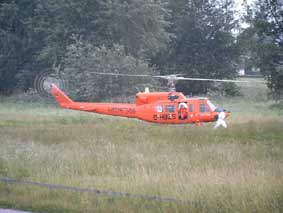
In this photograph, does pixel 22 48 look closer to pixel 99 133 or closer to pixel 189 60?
pixel 189 60

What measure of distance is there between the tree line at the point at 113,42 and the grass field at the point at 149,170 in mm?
25128

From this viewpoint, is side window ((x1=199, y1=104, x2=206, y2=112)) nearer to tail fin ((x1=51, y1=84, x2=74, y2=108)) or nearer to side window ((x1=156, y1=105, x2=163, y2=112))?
side window ((x1=156, y1=105, x2=163, y2=112))

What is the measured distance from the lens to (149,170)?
11133mm

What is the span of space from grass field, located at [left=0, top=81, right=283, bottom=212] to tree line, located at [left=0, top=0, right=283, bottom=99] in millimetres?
25128

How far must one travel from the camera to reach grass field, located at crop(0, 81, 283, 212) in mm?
8558

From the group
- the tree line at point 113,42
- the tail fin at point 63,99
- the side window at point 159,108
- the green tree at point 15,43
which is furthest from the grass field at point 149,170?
the green tree at point 15,43

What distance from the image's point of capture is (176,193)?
9047 mm

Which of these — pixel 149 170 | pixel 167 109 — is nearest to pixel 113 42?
pixel 167 109

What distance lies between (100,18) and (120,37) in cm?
275

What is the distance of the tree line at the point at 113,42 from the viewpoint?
45.0 m

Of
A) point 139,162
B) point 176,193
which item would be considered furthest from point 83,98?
point 176,193

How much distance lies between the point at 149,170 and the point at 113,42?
40075 millimetres

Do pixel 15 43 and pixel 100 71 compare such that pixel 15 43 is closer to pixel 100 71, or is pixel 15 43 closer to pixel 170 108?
pixel 100 71

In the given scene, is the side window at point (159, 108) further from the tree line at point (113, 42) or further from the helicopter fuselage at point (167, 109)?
the tree line at point (113, 42)
